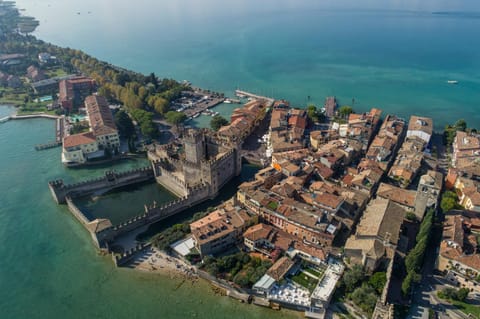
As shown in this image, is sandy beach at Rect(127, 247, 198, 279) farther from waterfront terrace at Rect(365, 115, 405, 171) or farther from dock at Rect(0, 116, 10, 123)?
dock at Rect(0, 116, 10, 123)

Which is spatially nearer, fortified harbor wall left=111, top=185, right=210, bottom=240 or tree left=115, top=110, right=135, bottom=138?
fortified harbor wall left=111, top=185, right=210, bottom=240

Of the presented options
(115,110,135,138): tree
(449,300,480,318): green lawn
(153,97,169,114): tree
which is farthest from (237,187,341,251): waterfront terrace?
(153,97,169,114): tree

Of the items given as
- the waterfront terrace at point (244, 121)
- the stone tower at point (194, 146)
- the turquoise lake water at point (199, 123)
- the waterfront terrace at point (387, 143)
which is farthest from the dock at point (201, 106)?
the waterfront terrace at point (387, 143)

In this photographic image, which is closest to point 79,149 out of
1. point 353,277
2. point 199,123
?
point 199,123

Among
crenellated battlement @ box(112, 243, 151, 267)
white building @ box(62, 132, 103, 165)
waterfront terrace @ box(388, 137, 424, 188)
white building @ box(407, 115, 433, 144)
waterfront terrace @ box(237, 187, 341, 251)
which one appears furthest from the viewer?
white building @ box(407, 115, 433, 144)

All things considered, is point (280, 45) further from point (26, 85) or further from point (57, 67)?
point (26, 85)

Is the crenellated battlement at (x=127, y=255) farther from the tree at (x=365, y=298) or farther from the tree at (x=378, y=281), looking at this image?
the tree at (x=378, y=281)

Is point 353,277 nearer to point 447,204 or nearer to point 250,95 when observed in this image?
point 447,204
